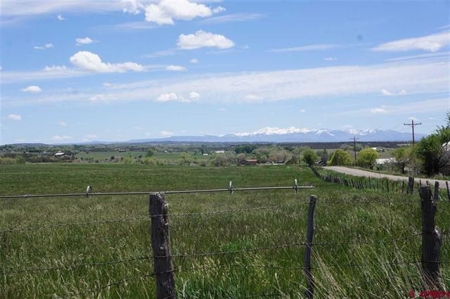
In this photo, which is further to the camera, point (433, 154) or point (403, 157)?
point (403, 157)

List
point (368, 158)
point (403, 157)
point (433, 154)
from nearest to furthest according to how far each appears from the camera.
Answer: point (433, 154), point (403, 157), point (368, 158)

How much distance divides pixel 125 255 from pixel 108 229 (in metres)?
3.61

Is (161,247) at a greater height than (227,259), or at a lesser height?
greater

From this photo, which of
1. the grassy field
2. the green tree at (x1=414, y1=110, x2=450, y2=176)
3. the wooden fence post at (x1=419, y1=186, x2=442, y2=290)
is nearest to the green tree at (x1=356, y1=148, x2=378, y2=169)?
the green tree at (x1=414, y1=110, x2=450, y2=176)

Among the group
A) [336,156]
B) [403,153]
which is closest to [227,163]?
[336,156]

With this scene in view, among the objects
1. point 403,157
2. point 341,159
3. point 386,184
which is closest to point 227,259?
point 386,184

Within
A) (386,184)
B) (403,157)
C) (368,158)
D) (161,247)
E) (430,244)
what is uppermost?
(161,247)

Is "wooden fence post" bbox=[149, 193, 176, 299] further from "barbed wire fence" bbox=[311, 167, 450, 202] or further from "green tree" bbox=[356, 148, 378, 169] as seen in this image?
"green tree" bbox=[356, 148, 378, 169]

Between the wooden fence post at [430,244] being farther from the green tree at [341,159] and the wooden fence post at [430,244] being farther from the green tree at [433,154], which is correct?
the green tree at [341,159]

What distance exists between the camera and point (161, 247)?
15.3 ft

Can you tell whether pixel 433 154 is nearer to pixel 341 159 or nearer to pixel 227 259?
pixel 227 259

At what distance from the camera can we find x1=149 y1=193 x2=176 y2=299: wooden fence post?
4.66 m

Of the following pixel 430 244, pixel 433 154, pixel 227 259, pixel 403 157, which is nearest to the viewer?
pixel 430 244

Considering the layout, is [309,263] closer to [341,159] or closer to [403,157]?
[403,157]
